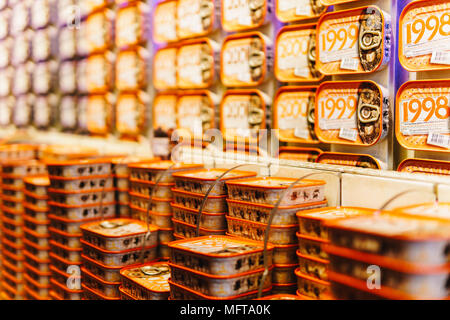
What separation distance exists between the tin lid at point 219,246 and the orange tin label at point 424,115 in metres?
0.99

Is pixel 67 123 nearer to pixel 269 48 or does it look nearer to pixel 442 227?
pixel 269 48

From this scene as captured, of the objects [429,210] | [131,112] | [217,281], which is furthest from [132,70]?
[429,210]

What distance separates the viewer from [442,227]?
1439 millimetres

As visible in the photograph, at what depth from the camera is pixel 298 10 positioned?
122 inches

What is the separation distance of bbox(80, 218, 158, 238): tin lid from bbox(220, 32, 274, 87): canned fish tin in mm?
1324

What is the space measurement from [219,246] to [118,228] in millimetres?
1055

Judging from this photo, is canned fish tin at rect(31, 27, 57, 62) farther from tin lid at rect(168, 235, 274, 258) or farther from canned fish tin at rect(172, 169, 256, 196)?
tin lid at rect(168, 235, 274, 258)

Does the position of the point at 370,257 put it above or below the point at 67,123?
below

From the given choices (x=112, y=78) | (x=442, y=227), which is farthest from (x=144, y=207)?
(x=112, y=78)

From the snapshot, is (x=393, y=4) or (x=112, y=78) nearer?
(x=393, y=4)

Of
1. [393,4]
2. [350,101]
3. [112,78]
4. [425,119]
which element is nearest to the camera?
[425,119]

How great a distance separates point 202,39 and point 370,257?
117 inches

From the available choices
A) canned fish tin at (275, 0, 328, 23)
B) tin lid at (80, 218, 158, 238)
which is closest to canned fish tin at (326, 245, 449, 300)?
tin lid at (80, 218, 158, 238)

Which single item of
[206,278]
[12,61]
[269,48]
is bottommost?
[206,278]
